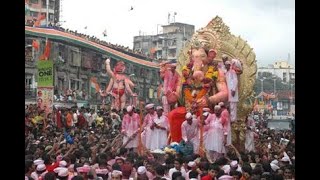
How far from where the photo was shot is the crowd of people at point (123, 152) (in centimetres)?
545

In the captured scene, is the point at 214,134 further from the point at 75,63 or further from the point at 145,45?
the point at 75,63

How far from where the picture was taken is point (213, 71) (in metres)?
5.59

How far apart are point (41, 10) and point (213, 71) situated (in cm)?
190

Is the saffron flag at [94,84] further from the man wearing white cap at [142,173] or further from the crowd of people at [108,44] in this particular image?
the man wearing white cap at [142,173]

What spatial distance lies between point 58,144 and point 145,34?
1.47 metres

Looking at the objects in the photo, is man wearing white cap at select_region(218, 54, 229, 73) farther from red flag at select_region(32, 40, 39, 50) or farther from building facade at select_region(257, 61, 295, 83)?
red flag at select_region(32, 40, 39, 50)

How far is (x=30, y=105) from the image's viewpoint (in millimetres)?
5863

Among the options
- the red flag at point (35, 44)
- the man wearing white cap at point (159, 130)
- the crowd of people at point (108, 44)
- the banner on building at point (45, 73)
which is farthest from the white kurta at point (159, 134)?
the red flag at point (35, 44)

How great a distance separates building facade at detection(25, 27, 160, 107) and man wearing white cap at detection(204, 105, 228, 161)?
2.43ft

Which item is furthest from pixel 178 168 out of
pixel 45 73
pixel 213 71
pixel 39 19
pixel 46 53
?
pixel 39 19

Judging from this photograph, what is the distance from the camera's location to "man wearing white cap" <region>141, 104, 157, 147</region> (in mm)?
5742

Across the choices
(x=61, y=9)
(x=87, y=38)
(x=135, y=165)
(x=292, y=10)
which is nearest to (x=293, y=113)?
(x=292, y=10)

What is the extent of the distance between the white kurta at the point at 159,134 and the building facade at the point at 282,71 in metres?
1.09
